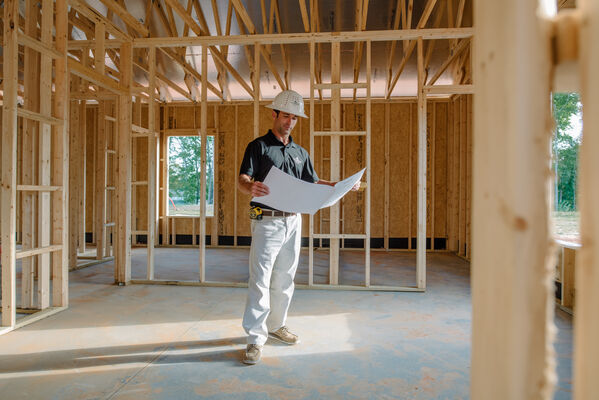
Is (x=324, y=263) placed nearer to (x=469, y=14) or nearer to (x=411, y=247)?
(x=411, y=247)

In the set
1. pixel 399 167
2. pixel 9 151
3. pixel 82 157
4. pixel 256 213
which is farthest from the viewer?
pixel 399 167

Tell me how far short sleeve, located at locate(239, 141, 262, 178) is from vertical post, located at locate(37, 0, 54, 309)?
2.02 metres

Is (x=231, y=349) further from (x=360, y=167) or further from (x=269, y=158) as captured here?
(x=360, y=167)

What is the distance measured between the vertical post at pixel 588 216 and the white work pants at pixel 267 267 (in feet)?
7.19

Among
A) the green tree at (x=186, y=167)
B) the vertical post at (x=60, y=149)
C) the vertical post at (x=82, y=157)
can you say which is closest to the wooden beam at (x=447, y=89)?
the vertical post at (x=60, y=149)

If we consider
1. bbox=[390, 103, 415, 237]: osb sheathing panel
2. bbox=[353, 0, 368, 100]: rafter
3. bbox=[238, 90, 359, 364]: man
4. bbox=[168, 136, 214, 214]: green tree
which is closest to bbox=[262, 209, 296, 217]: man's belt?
bbox=[238, 90, 359, 364]: man

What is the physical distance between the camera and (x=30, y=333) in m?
2.98

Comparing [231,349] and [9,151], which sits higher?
[9,151]

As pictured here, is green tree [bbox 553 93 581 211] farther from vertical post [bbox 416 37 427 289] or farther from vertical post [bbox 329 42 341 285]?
vertical post [bbox 329 42 341 285]

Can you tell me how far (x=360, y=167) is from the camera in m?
8.25

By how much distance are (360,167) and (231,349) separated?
6.06 m

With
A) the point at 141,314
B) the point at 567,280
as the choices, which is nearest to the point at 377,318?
the point at 567,280

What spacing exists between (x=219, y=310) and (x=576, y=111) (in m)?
4.04

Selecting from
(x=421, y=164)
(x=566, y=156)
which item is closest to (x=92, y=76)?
(x=421, y=164)
